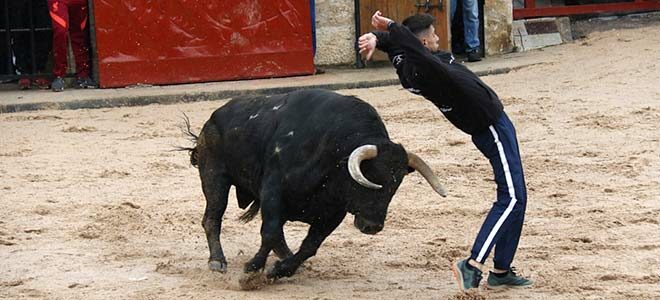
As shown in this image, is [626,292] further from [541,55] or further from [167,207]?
[541,55]

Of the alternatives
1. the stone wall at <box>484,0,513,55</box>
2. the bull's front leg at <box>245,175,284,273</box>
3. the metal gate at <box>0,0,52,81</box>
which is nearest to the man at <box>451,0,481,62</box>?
the stone wall at <box>484,0,513,55</box>

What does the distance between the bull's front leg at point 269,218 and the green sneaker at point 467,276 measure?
43.2 inches

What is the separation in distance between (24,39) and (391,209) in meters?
7.86

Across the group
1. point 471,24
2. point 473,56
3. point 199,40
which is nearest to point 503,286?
point 199,40

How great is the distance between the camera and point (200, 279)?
8016 mm

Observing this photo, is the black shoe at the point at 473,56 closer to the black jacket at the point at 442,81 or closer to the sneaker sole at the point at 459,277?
the black jacket at the point at 442,81

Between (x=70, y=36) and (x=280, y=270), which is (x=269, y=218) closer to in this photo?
(x=280, y=270)

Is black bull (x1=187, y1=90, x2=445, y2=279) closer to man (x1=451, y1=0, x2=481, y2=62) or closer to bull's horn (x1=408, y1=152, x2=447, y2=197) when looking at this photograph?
bull's horn (x1=408, y1=152, x2=447, y2=197)

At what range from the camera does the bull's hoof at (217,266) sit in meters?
8.15

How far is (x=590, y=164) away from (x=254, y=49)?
605 cm

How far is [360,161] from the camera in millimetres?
7320

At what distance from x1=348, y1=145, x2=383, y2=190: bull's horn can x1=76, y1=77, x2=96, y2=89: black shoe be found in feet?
29.1

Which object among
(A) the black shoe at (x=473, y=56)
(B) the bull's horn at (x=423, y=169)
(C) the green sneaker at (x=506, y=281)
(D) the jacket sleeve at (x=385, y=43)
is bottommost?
(A) the black shoe at (x=473, y=56)

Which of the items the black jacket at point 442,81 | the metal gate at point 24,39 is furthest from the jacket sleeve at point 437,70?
the metal gate at point 24,39
